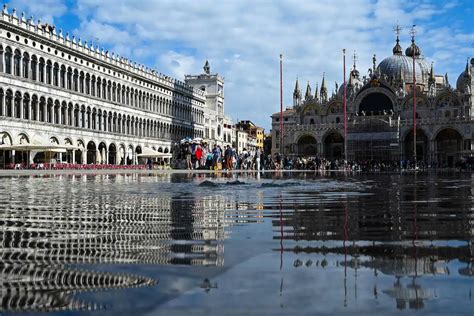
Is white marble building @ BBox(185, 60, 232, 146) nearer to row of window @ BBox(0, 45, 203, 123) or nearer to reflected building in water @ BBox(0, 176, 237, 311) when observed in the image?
row of window @ BBox(0, 45, 203, 123)

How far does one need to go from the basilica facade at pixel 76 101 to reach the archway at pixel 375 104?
83.2 feet

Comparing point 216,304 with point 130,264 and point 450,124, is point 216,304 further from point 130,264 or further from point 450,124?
point 450,124

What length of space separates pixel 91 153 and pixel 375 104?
43.5 metres

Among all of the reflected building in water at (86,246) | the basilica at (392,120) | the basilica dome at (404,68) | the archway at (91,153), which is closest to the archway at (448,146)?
the basilica at (392,120)

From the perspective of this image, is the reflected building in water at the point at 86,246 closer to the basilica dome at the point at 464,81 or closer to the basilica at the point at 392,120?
the basilica at the point at 392,120

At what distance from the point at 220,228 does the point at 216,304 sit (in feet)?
8.02

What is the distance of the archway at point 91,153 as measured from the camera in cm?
5588

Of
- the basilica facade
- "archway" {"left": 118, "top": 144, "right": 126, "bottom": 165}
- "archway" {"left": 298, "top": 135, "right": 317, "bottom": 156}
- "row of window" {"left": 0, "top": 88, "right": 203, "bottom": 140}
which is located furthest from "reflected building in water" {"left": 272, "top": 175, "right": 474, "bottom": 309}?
"archway" {"left": 298, "top": 135, "right": 317, "bottom": 156}

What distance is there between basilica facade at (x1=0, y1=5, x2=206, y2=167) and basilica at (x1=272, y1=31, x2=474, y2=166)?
617 inches

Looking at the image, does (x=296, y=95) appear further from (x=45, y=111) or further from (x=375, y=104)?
(x=45, y=111)

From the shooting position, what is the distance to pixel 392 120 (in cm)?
7962

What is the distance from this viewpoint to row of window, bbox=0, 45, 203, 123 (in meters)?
43.5

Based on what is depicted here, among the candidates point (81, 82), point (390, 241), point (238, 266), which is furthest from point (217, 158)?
point (238, 266)

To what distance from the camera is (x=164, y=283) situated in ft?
7.15
